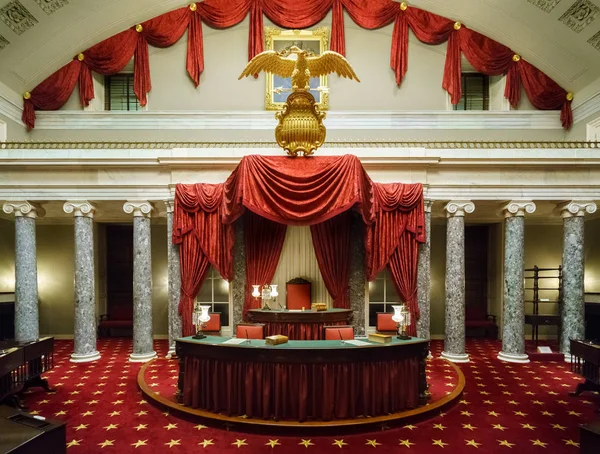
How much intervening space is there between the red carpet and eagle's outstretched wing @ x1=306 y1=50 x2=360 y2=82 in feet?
16.8

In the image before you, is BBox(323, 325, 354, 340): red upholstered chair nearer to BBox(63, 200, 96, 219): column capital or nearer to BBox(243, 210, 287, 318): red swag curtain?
BBox(243, 210, 287, 318): red swag curtain

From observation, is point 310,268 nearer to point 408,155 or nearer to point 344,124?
point 408,155

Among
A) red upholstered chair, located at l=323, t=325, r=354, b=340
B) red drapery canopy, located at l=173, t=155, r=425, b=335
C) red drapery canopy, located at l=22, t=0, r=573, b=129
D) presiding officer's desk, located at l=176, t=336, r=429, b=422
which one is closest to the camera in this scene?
presiding officer's desk, located at l=176, t=336, r=429, b=422

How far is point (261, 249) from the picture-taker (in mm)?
8258

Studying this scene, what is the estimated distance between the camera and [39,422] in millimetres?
3289

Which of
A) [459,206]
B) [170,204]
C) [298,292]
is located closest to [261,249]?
[298,292]

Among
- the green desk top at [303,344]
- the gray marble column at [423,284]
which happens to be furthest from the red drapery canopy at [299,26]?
the green desk top at [303,344]

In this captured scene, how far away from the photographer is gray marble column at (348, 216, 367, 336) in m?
8.23

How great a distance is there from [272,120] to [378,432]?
7.65 meters

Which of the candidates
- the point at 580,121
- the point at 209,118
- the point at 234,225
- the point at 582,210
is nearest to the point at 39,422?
the point at 234,225

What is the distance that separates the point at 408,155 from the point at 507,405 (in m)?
4.53

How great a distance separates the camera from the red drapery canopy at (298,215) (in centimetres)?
698

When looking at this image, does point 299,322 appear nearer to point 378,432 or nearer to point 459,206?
point 378,432

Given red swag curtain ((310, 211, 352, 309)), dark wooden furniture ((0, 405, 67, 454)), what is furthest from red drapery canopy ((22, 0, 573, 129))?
dark wooden furniture ((0, 405, 67, 454))
